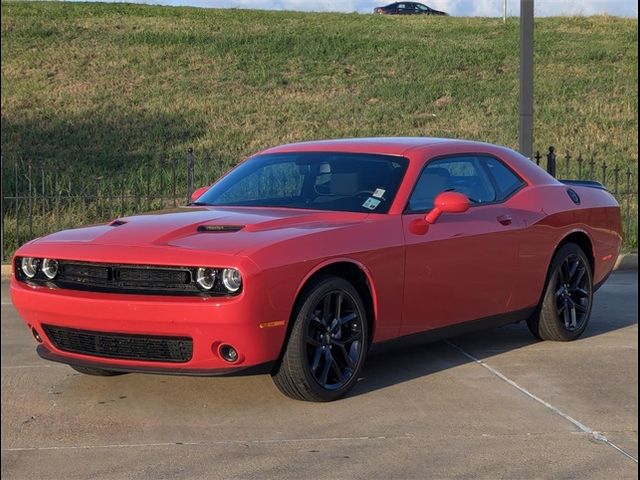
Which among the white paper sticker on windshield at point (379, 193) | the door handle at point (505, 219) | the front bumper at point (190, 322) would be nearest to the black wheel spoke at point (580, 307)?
the door handle at point (505, 219)

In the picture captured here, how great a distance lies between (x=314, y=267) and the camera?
6070 millimetres

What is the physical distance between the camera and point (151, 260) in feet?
19.2

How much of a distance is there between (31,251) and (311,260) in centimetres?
159

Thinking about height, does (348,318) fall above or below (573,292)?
above

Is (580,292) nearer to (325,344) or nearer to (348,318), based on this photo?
(348,318)

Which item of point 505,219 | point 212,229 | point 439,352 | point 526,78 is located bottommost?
point 439,352

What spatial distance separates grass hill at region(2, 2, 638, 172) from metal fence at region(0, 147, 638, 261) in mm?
2443

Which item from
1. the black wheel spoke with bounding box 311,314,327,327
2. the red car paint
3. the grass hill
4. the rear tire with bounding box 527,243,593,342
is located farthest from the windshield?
the grass hill

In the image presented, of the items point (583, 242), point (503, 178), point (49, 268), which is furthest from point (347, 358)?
point (583, 242)

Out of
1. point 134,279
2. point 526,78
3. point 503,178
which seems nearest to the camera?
point 134,279

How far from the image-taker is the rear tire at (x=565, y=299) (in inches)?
315

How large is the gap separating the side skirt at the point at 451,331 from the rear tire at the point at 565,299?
0.44 feet

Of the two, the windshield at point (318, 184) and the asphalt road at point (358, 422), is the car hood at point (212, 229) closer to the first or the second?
the windshield at point (318, 184)

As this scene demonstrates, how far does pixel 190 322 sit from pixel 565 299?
338cm
